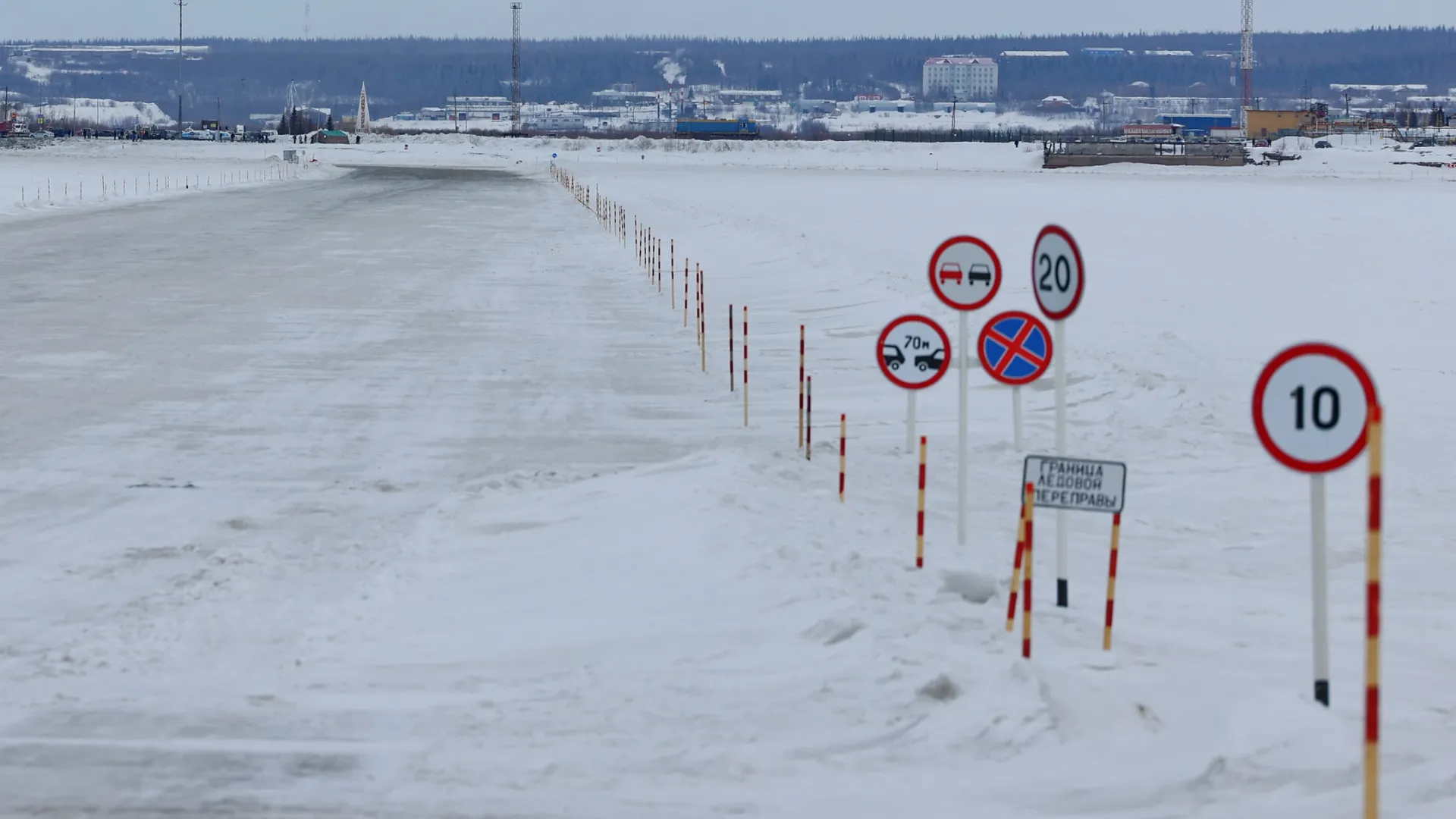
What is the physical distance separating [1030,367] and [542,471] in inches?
157

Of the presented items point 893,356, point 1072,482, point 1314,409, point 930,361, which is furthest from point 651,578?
point 1314,409

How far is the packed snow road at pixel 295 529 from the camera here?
264 inches

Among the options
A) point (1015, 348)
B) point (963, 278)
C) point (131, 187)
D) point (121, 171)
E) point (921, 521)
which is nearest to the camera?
point (921, 521)

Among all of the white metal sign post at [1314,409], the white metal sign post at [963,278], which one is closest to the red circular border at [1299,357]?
the white metal sign post at [1314,409]

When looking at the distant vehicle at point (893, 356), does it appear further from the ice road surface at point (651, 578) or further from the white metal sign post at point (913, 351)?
the ice road surface at point (651, 578)

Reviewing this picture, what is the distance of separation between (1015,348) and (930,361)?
2.31ft

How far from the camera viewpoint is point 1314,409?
6094 mm

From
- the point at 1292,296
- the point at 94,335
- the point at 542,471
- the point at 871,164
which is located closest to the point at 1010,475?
the point at 542,471

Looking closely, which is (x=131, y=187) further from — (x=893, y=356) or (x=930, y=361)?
(x=930, y=361)

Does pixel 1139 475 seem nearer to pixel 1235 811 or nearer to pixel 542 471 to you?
pixel 542 471

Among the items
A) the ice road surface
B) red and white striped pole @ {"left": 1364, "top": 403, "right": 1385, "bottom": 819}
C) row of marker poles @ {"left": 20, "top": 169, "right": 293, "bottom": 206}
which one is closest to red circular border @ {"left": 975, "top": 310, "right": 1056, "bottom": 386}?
the ice road surface

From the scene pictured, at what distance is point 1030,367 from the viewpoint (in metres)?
10.3

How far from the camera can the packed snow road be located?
6.70 m

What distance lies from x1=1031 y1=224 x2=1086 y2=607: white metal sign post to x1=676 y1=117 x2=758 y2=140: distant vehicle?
16256cm
